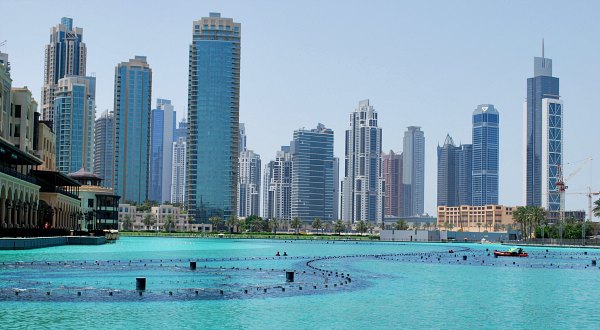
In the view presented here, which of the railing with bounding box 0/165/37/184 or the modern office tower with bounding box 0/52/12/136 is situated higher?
the modern office tower with bounding box 0/52/12/136

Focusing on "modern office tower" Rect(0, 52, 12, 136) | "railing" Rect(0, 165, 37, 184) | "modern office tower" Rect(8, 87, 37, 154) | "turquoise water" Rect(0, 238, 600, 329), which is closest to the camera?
"turquoise water" Rect(0, 238, 600, 329)

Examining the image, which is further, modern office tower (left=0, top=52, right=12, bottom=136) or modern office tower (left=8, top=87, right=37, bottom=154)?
modern office tower (left=8, top=87, right=37, bottom=154)

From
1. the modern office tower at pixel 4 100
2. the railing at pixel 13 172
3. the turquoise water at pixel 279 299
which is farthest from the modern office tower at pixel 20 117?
the turquoise water at pixel 279 299

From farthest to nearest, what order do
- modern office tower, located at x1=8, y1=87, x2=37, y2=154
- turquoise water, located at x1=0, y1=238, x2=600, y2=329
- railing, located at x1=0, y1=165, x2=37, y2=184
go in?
modern office tower, located at x1=8, y1=87, x2=37, y2=154 → railing, located at x1=0, y1=165, x2=37, y2=184 → turquoise water, located at x1=0, y1=238, x2=600, y2=329

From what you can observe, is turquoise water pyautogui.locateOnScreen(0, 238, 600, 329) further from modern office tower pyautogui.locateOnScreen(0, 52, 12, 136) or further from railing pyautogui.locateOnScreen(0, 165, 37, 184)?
modern office tower pyautogui.locateOnScreen(0, 52, 12, 136)

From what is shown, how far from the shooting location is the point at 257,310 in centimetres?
4694

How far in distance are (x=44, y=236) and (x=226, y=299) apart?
3418 inches

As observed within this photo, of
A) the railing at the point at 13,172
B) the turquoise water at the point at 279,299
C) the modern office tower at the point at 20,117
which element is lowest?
the turquoise water at the point at 279,299

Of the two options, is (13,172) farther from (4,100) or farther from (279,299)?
(279,299)

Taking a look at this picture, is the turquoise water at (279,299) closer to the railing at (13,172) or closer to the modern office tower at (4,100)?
the railing at (13,172)

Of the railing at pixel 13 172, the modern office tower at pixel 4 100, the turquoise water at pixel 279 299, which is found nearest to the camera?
the turquoise water at pixel 279 299

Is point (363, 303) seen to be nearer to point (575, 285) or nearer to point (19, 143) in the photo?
point (575, 285)

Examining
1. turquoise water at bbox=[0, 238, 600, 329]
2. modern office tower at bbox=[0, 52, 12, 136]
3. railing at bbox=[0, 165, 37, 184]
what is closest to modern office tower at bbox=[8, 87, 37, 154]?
modern office tower at bbox=[0, 52, 12, 136]

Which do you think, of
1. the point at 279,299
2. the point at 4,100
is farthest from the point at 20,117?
the point at 279,299
